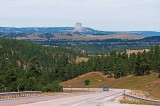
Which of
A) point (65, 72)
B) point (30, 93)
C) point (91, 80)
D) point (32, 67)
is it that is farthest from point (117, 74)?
point (30, 93)

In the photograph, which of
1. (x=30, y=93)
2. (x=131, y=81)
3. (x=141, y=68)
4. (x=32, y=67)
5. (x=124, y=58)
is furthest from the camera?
(x=124, y=58)

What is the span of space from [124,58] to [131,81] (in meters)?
63.4

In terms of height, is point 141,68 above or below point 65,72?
above

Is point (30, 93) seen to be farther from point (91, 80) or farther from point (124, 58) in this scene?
point (124, 58)

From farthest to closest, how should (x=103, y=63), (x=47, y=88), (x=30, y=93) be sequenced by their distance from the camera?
1. (x=103, y=63)
2. (x=47, y=88)
3. (x=30, y=93)

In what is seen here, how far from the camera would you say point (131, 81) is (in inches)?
4008

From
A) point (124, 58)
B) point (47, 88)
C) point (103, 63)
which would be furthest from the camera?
point (124, 58)

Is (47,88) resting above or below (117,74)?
above

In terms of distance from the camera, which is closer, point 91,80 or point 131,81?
point 131,81

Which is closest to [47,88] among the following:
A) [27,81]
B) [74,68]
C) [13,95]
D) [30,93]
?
[27,81]

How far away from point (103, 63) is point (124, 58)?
2043 cm

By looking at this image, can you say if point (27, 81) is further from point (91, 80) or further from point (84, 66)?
point (84, 66)

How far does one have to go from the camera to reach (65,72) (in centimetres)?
16712

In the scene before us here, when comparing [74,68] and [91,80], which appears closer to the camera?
[91,80]
